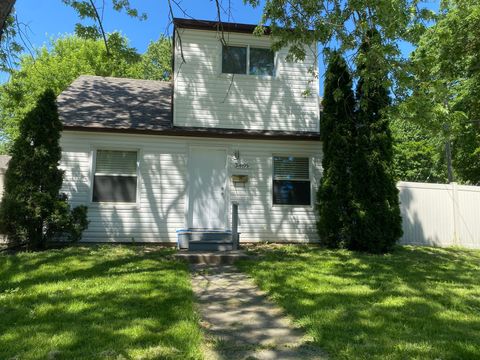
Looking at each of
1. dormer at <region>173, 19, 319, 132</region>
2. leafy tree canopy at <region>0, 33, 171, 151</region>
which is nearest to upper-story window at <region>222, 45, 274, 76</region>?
dormer at <region>173, 19, 319, 132</region>

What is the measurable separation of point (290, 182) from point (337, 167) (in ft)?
6.11

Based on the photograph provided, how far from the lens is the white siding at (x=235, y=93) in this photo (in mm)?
10852

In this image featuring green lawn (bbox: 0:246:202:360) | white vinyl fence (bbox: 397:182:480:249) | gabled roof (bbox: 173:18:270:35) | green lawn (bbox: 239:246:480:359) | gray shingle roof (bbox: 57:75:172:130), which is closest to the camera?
green lawn (bbox: 0:246:202:360)

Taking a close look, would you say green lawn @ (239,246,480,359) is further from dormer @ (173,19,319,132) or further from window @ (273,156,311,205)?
dormer @ (173,19,319,132)

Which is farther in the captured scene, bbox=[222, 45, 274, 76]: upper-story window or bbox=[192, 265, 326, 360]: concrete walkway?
bbox=[222, 45, 274, 76]: upper-story window

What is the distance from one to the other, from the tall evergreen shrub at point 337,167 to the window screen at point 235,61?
2593 millimetres

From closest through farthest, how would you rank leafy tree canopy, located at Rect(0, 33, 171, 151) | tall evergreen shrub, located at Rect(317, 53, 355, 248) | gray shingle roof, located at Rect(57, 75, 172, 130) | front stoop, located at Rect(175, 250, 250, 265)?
front stoop, located at Rect(175, 250, 250, 265)
tall evergreen shrub, located at Rect(317, 53, 355, 248)
gray shingle roof, located at Rect(57, 75, 172, 130)
leafy tree canopy, located at Rect(0, 33, 171, 151)

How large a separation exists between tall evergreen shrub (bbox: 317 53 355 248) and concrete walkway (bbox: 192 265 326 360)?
3.63 m

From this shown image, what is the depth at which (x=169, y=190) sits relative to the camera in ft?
34.6

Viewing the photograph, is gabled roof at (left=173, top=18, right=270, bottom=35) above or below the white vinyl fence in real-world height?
above

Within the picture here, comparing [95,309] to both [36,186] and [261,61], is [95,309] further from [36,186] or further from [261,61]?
[261,61]

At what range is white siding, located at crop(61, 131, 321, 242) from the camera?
1023 centimetres

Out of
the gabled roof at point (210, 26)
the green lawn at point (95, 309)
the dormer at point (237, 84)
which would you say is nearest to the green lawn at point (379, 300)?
the green lawn at point (95, 309)

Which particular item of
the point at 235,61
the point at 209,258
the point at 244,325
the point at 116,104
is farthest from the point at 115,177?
the point at 244,325
